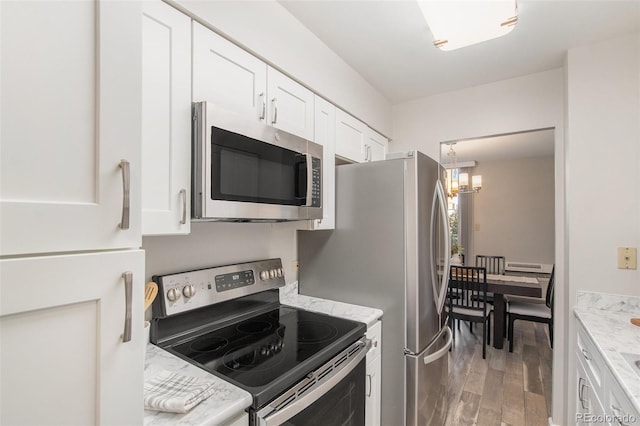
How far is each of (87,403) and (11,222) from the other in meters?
0.35

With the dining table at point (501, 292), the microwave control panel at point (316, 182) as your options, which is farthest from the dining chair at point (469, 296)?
the microwave control panel at point (316, 182)

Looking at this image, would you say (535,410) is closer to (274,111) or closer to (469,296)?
(469,296)

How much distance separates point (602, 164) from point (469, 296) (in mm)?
2128

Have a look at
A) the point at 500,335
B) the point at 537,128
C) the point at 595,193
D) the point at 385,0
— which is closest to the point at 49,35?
the point at 385,0

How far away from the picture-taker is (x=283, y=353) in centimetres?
125

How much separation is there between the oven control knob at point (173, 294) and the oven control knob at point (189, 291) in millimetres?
31

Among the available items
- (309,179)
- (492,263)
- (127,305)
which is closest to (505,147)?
(492,263)

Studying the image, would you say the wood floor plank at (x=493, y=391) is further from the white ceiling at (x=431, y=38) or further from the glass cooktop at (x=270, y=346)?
the white ceiling at (x=431, y=38)

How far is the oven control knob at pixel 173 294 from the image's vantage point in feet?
4.28

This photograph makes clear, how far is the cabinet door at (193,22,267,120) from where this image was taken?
3.85 ft

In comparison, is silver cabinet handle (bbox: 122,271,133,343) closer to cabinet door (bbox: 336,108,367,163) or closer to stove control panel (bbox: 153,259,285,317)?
stove control panel (bbox: 153,259,285,317)

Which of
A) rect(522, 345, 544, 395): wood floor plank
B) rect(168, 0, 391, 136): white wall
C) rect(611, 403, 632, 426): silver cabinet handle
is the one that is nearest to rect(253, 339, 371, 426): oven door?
rect(611, 403, 632, 426): silver cabinet handle

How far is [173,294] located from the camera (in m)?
1.32

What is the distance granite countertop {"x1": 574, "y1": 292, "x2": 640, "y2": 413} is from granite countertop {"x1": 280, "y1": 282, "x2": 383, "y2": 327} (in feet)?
3.21
